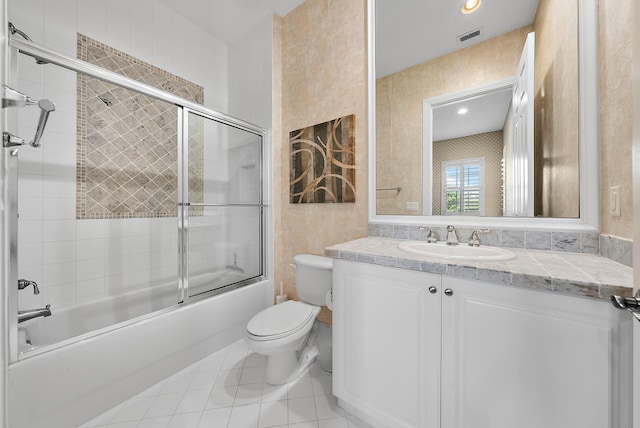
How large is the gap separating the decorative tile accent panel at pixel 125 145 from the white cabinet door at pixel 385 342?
1405 millimetres

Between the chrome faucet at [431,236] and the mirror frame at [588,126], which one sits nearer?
the mirror frame at [588,126]

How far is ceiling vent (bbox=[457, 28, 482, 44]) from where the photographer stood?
1293 mm

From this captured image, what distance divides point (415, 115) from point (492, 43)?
47 cm

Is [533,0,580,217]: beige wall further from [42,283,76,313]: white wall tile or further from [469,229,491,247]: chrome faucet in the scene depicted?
[42,283,76,313]: white wall tile

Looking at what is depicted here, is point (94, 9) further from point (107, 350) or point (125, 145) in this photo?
point (107, 350)

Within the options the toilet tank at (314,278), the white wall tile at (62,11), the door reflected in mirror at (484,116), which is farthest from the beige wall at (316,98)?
the white wall tile at (62,11)

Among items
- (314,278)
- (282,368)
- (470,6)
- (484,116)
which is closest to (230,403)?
(282,368)

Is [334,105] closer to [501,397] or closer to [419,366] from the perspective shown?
[419,366]

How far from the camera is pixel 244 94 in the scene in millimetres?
2418

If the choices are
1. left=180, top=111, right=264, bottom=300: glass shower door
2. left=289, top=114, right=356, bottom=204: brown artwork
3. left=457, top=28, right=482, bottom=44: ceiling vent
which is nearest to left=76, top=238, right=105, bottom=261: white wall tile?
left=180, top=111, right=264, bottom=300: glass shower door

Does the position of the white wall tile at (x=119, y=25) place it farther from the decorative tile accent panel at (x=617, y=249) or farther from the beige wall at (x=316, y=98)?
the decorative tile accent panel at (x=617, y=249)

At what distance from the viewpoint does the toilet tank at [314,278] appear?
162 centimetres

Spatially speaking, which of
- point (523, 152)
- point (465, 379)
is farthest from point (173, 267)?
point (523, 152)

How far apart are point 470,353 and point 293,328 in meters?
0.89
